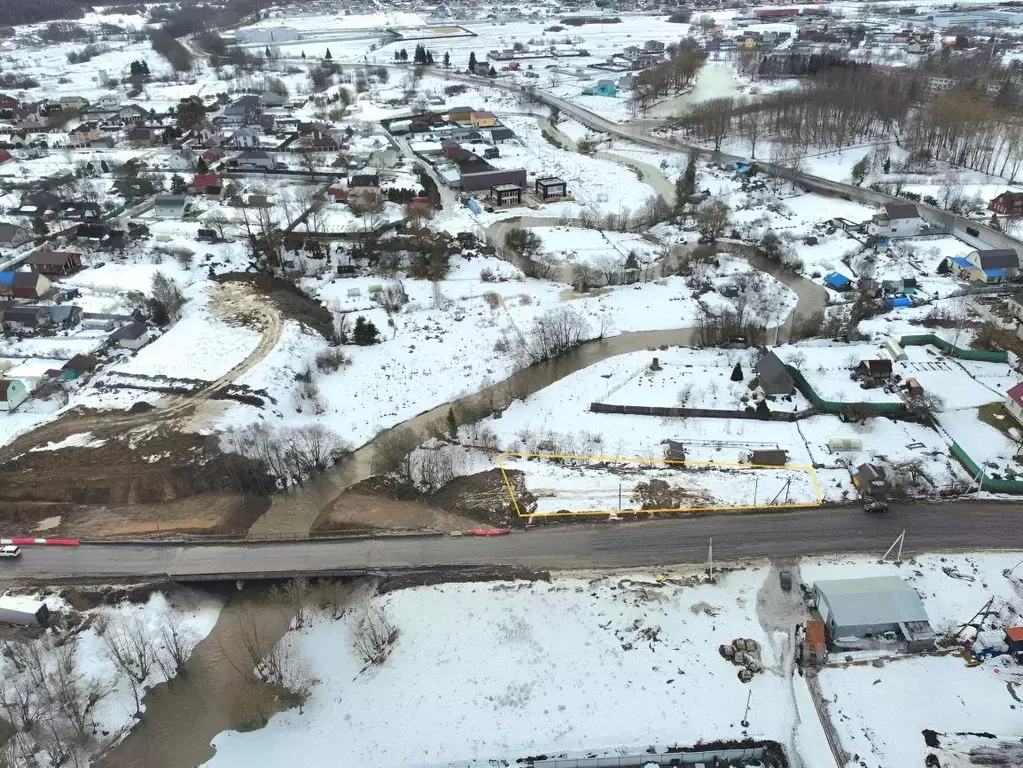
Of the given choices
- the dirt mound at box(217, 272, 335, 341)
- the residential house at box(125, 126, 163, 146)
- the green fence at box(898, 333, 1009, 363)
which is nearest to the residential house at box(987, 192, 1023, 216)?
the green fence at box(898, 333, 1009, 363)

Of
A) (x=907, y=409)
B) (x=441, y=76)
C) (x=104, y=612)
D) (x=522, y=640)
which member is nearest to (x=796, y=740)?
(x=522, y=640)

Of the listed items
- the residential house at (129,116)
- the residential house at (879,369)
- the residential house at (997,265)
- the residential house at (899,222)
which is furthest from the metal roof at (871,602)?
the residential house at (129,116)

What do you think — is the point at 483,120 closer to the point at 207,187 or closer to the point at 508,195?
the point at 508,195

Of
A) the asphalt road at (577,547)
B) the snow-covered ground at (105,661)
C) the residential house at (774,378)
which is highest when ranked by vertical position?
the residential house at (774,378)

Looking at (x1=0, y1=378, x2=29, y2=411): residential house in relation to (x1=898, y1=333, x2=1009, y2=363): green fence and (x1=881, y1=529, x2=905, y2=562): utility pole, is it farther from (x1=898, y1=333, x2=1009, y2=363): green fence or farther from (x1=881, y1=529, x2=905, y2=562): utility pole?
(x1=898, y1=333, x2=1009, y2=363): green fence

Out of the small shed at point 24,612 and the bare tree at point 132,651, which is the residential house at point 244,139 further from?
the bare tree at point 132,651
